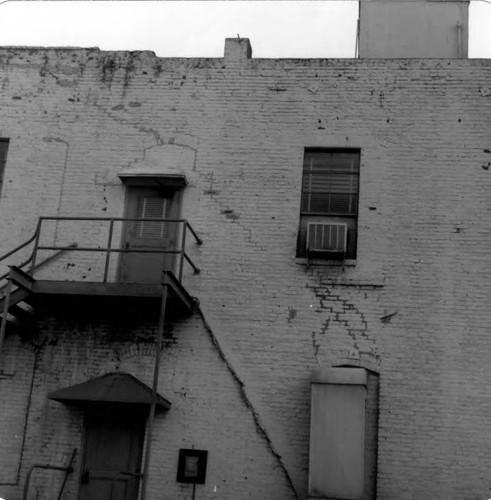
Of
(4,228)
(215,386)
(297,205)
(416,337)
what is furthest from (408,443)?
(4,228)

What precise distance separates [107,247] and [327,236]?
3.39 meters

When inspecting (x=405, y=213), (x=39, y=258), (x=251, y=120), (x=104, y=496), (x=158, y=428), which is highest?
(x=251, y=120)

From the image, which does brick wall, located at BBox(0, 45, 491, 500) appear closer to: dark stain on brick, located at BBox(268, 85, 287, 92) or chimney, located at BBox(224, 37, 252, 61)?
dark stain on brick, located at BBox(268, 85, 287, 92)

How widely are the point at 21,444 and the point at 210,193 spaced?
4.79 m

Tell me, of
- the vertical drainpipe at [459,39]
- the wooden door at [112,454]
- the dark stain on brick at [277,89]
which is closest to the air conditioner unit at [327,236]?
the dark stain on brick at [277,89]

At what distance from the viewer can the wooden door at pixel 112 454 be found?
11.8 metres

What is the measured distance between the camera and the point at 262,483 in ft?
37.9

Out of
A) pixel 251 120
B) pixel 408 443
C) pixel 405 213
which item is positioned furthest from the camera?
pixel 251 120

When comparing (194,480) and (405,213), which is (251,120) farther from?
(194,480)

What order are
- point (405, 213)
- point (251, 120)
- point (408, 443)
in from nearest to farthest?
point (408, 443) → point (405, 213) → point (251, 120)

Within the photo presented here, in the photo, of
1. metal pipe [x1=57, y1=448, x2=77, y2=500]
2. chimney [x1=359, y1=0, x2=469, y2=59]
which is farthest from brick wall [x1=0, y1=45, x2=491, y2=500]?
chimney [x1=359, y1=0, x2=469, y2=59]

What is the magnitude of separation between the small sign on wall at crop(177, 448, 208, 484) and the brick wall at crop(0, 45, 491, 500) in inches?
6.3

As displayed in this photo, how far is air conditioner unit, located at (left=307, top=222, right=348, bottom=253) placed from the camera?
1245 cm

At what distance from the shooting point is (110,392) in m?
11.8
